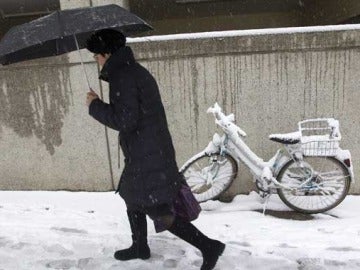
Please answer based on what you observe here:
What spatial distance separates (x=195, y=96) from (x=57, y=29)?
231 centimetres

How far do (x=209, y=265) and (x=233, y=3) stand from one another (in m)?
6.98

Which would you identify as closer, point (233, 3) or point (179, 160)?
point (179, 160)

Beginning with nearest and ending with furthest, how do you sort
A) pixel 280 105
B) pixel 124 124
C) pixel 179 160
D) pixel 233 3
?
1. pixel 124 124
2. pixel 280 105
3. pixel 179 160
4. pixel 233 3

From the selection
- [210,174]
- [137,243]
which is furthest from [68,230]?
[210,174]

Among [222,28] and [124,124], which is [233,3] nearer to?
[222,28]

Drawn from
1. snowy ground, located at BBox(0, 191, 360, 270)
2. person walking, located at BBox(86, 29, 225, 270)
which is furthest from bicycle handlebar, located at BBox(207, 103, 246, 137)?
person walking, located at BBox(86, 29, 225, 270)

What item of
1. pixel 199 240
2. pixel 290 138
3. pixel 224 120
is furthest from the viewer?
pixel 224 120

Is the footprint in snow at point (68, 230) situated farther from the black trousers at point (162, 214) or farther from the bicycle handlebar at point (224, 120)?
the bicycle handlebar at point (224, 120)

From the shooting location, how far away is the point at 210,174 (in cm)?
462

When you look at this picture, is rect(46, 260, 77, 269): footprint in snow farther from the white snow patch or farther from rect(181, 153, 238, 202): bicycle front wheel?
the white snow patch

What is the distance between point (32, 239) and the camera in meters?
4.10

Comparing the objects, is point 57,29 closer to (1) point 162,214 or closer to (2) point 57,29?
(2) point 57,29

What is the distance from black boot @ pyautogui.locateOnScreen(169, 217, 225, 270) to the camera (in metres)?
3.11

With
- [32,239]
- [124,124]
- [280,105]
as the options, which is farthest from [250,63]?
[32,239]
